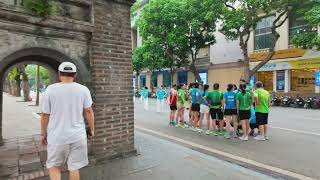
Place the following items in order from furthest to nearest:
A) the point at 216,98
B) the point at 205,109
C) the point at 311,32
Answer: the point at 311,32 → the point at 205,109 → the point at 216,98

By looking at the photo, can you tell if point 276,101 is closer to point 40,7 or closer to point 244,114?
point 244,114

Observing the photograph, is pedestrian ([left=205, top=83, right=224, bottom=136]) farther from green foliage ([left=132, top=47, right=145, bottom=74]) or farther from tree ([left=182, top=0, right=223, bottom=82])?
green foliage ([left=132, top=47, right=145, bottom=74])

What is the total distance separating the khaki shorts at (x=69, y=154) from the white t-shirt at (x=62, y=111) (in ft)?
0.22

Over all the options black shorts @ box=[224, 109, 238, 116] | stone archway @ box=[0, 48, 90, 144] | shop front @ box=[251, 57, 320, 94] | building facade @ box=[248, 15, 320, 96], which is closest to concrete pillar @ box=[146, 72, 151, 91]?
building facade @ box=[248, 15, 320, 96]

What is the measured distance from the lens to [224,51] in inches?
1147

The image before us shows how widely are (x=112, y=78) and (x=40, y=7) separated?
6.21 ft

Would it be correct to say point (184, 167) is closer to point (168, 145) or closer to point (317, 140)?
point (168, 145)

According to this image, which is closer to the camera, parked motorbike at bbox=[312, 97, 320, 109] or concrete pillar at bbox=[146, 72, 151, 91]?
parked motorbike at bbox=[312, 97, 320, 109]

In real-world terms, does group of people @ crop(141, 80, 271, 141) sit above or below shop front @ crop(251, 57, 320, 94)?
below

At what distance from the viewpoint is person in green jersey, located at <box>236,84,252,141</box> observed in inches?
339

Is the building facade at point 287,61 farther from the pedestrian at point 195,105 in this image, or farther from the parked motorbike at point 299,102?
the pedestrian at point 195,105

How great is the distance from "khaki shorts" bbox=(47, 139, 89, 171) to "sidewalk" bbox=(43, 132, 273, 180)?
1.33 meters

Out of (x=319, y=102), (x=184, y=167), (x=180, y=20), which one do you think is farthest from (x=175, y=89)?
(x=180, y=20)

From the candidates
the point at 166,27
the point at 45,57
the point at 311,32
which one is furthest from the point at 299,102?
the point at 45,57
